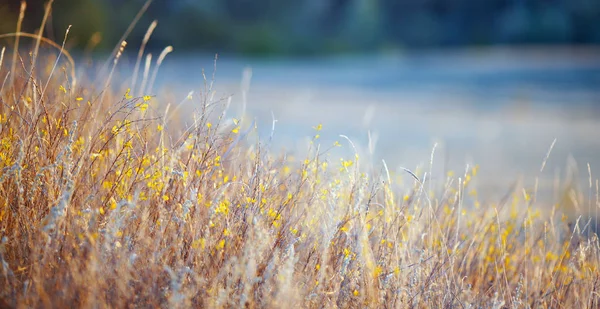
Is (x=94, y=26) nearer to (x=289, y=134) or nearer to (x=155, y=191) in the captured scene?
(x=289, y=134)

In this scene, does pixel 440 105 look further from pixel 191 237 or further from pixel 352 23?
pixel 352 23

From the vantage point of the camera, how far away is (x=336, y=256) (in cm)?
294

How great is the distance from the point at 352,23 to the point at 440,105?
610 inches

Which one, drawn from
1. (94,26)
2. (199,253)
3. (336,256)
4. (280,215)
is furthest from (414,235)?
(94,26)

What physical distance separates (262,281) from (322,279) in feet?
0.80

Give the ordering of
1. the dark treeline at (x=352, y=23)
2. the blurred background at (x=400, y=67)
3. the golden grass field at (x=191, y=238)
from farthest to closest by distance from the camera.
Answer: the dark treeline at (x=352, y=23), the blurred background at (x=400, y=67), the golden grass field at (x=191, y=238)

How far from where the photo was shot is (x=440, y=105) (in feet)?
42.3

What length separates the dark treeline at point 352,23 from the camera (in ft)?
81.8

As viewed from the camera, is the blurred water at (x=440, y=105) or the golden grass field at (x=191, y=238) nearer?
the golden grass field at (x=191, y=238)

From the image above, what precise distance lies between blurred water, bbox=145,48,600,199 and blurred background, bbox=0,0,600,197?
3 cm

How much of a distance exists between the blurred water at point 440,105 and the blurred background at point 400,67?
3 centimetres

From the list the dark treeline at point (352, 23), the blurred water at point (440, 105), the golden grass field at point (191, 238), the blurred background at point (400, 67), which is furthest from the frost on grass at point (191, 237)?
the dark treeline at point (352, 23)

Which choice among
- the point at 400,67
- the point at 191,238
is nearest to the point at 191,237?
the point at 191,238

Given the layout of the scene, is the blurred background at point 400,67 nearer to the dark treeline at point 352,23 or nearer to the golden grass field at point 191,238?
the dark treeline at point 352,23
